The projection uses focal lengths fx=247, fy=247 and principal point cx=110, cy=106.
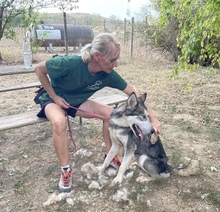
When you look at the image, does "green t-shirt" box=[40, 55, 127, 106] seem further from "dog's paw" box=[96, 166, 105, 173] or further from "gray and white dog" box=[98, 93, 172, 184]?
"dog's paw" box=[96, 166, 105, 173]

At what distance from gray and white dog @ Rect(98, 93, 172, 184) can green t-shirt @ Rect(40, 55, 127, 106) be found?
406 mm

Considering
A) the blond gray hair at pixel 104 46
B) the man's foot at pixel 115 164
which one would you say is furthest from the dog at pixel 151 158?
the blond gray hair at pixel 104 46

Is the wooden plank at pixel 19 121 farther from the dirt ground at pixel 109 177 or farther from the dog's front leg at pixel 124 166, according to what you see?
the dog's front leg at pixel 124 166

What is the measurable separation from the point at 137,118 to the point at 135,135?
224mm

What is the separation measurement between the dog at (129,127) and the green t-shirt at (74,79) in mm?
401

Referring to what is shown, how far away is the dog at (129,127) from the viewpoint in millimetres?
2770

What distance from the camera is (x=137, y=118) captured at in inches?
109

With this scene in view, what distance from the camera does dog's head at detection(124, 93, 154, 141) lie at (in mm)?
2756

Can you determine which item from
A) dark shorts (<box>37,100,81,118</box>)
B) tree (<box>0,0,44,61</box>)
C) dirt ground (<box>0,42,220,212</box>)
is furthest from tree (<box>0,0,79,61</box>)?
dark shorts (<box>37,100,81,118</box>)

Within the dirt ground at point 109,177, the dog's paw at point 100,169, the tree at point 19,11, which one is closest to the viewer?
the dirt ground at point 109,177

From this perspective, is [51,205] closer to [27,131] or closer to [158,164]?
[158,164]

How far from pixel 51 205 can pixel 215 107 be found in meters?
4.44

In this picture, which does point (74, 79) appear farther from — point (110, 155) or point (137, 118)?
point (110, 155)

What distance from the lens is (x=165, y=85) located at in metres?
7.49
